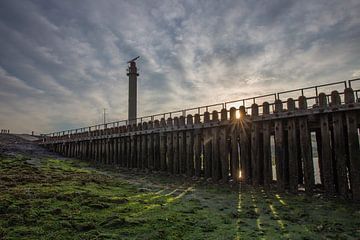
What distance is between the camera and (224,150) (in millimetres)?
18734

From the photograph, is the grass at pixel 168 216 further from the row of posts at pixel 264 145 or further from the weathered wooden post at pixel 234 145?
the weathered wooden post at pixel 234 145

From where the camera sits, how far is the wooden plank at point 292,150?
14952 mm

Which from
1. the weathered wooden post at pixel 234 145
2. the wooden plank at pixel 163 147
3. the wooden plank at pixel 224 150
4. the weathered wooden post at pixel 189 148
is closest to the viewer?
the weathered wooden post at pixel 234 145

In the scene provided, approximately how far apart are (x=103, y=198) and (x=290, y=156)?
1037 cm

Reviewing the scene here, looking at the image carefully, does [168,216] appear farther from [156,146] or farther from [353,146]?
[156,146]

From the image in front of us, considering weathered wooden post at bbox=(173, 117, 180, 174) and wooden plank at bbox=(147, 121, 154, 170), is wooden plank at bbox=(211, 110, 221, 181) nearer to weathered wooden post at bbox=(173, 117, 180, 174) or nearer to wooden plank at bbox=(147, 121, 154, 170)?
weathered wooden post at bbox=(173, 117, 180, 174)

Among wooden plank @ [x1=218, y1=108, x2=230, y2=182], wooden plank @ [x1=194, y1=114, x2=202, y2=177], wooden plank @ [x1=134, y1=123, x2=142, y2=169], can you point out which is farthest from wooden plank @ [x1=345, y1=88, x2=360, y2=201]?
wooden plank @ [x1=134, y1=123, x2=142, y2=169]

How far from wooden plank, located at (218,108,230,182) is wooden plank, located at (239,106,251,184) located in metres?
1.16

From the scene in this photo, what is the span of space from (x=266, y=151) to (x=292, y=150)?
63.6 inches

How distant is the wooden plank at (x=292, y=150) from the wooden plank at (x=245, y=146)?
2.76 m

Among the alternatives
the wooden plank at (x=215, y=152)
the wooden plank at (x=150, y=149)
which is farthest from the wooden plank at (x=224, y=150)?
the wooden plank at (x=150, y=149)

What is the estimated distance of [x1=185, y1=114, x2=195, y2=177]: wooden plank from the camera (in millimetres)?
20750

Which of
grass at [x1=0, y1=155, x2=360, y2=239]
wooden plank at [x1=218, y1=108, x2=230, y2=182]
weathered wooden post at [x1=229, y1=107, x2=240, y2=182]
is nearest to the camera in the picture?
grass at [x1=0, y1=155, x2=360, y2=239]

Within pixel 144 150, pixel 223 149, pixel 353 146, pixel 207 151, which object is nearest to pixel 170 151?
pixel 144 150
